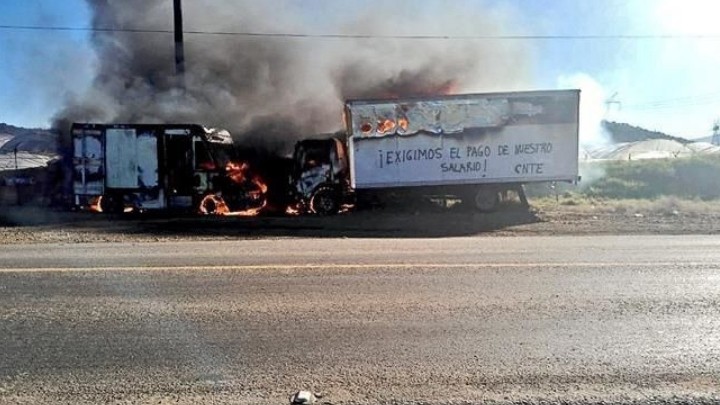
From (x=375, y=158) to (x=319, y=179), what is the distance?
1.71m

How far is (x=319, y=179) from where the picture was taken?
1672 centimetres

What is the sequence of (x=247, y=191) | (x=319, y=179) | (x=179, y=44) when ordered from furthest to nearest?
(x=179, y=44) → (x=247, y=191) → (x=319, y=179)

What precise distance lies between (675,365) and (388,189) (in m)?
12.9

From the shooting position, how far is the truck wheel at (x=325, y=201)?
1658cm

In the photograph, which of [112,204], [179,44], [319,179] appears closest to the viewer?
[319,179]

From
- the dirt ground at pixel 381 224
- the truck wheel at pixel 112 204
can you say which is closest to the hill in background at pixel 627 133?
the dirt ground at pixel 381 224

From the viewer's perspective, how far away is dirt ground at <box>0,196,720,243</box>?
12.3 m

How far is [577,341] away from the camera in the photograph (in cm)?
452

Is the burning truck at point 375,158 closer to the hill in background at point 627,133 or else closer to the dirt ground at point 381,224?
the dirt ground at point 381,224

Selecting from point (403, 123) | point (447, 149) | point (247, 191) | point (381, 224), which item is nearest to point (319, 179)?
point (247, 191)

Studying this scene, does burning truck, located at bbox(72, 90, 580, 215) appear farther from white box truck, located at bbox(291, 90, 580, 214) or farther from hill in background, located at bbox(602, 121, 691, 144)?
hill in background, located at bbox(602, 121, 691, 144)

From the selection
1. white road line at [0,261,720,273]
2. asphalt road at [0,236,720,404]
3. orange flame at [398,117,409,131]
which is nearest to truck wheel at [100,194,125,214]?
orange flame at [398,117,409,131]

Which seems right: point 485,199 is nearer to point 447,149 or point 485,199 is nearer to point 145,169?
point 447,149

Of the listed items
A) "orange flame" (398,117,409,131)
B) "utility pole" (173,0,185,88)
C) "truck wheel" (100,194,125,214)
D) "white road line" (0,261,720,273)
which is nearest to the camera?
"white road line" (0,261,720,273)
